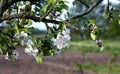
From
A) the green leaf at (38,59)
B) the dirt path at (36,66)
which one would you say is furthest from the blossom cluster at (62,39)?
the dirt path at (36,66)

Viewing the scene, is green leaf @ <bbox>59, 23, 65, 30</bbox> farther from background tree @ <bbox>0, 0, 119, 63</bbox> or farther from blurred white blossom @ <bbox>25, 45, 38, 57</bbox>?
blurred white blossom @ <bbox>25, 45, 38, 57</bbox>

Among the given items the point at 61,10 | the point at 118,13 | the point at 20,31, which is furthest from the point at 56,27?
the point at 118,13

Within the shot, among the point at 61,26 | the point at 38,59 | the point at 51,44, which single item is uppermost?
the point at 61,26

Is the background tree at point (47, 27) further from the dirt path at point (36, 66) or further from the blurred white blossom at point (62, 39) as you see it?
the dirt path at point (36, 66)

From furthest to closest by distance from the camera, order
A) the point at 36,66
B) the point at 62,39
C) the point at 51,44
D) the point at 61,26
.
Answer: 1. the point at 36,66
2. the point at 51,44
3. the point at 61,26
4. the point at 62,39

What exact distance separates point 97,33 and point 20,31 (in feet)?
2.79

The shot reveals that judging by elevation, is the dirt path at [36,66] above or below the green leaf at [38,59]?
below

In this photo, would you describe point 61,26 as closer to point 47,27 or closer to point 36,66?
point 47,27

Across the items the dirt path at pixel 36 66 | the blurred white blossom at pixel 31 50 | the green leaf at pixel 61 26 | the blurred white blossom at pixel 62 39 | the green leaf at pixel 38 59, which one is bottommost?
the dirt path at pixel 36 66

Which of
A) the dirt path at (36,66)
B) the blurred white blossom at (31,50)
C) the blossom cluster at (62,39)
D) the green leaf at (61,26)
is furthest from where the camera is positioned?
the dirt path at (36,66)

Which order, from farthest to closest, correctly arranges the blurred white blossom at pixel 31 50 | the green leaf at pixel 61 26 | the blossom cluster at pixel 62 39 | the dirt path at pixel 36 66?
the dirt path at pixel 36 66
the blurred white blossom at pixel 31 50
the green leaf at pixel 61 26
the blossom cluster at pixel 62 39

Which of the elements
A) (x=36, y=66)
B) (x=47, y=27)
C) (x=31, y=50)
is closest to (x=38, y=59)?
Result: (x=31, y=50)

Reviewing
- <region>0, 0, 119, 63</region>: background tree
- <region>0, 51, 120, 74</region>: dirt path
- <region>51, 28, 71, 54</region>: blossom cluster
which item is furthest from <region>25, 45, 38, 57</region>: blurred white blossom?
<region>0, 51, 120, 74</region>: dirt path

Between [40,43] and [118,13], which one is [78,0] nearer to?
[118,13]
